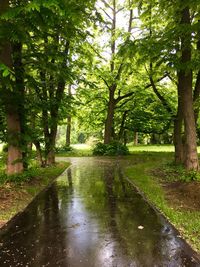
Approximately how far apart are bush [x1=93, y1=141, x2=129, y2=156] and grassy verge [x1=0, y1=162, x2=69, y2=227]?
1177cm

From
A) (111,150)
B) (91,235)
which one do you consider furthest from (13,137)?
(111,150)

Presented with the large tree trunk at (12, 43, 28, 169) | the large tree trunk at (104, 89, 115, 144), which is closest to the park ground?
the large tree trunk at (12, 43, 28, 169)

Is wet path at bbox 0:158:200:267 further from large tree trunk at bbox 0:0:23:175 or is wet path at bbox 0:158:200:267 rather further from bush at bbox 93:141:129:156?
bush at bbox 93:141:129:156

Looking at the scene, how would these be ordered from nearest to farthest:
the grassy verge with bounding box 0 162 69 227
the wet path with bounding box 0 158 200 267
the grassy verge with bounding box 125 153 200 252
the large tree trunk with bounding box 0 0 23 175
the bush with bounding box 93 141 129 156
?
the wet path with bounding box 0 158 200 267 < the grassy verge with bounding box 125 153 200 252 < the grassy verge with bounding box 0 162 69 227 < the large tree trunk with bounding box 0 0 23 175 < the bush with bounding box 93 141 129 156

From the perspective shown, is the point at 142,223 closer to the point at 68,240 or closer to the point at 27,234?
the point at 68,240

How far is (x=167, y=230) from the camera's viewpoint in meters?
5.98

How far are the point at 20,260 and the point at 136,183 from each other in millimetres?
7002

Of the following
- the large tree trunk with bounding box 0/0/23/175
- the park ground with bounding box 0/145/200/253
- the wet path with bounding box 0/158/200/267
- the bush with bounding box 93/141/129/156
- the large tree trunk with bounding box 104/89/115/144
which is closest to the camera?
the wet path with bounding box 0/158/200/267

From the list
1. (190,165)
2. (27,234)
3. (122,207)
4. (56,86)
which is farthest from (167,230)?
(56,86)

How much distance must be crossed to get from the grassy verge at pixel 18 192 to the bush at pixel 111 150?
11.8 metres

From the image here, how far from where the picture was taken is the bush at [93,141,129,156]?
77.7 ft

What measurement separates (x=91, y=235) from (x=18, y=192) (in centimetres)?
399

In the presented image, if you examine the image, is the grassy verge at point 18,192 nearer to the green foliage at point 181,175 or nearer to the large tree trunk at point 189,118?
the green foliage at point 181,175

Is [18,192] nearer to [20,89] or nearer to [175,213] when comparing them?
[20,89]
